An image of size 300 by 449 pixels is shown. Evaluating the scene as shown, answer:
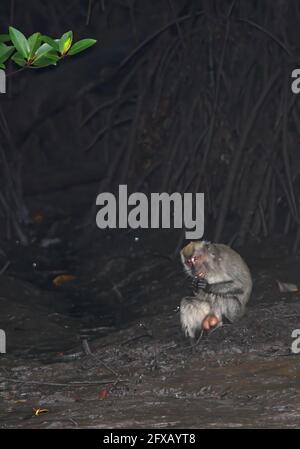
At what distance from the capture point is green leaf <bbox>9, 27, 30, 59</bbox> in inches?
151

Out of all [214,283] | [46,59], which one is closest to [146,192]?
[214,283]

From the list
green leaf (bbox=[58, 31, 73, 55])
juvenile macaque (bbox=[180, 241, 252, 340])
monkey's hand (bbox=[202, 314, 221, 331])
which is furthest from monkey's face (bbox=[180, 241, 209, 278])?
green leaf (bbox=[58, 31, 73, 55])

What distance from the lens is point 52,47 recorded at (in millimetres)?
3955

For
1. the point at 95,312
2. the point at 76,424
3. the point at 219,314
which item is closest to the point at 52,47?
the point at 76,424

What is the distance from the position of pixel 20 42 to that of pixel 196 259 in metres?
2.90

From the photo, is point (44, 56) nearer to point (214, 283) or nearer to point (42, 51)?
point (42, 51)

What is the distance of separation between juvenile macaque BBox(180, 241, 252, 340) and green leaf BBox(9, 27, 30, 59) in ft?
9.23

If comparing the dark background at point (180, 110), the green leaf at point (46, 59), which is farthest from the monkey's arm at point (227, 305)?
the green leaf at point (46, 59)

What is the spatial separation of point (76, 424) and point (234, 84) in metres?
5.07

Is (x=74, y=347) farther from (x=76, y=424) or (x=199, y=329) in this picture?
(x=76, y=424)

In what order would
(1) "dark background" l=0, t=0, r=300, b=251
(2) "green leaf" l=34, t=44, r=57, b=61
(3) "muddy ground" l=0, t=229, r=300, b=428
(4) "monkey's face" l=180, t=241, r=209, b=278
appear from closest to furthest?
(2) "green leaf" l=34, t=44, r=57, b=61, (3) "muddy ground" l=0, t=229, r=300, b=428, (4) "monkey's face" l=180, t=241, r=209, b=278, (1) "dark background" l=0, t=0, r=300, b=251

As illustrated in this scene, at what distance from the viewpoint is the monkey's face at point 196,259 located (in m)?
6.55

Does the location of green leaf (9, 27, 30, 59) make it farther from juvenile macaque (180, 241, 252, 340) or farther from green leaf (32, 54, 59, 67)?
juvenile macaque (180, 241, 252, 340)

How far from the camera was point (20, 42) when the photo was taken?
3.86 meters
